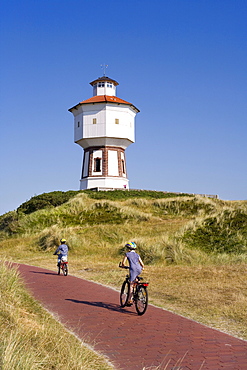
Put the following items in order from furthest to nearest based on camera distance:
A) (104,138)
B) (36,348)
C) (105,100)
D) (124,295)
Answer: (105,100), (104,138), (124,295), (36,348)

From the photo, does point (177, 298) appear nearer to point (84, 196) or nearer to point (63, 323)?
point (63, 323)

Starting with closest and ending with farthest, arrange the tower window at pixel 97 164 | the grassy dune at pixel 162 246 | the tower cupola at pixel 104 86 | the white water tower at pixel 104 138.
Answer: the grassy dune at pixel 162 246 → the white water tower at pixel 104 138 → the tower window at pixel 97 164 → the tower cupola at pixel 104 86

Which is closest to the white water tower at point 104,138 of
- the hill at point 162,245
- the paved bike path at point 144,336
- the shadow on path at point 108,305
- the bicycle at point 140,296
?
the hill at point 162,245

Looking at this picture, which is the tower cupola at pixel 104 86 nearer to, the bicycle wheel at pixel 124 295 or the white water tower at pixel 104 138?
the white water tower at pixel 104 138

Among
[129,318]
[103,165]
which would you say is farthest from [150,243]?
[103,165]

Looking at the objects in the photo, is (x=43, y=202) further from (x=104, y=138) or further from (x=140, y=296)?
(x=140, y=296)

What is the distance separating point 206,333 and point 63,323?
2666 millimetres

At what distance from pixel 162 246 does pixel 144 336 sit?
13467 mm

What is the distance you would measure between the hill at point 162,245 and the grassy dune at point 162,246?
0.03 meters

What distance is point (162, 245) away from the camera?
21.4m

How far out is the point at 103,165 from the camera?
56.8 meters

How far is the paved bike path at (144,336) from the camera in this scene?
6469 mm

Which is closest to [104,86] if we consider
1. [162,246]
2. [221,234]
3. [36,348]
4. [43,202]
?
[43,202]

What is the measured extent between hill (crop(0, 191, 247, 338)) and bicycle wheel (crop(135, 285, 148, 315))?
Answer: 104 centimetres
